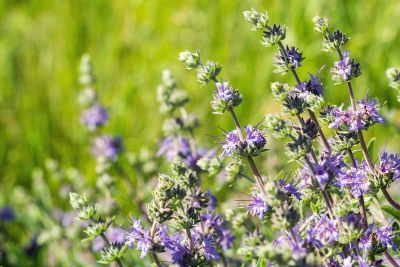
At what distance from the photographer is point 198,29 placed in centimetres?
534

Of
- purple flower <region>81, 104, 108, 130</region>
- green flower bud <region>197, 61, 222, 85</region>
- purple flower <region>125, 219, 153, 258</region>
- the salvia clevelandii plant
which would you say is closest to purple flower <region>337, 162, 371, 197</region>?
the salvia clevelandii plant

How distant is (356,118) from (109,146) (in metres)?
2.10

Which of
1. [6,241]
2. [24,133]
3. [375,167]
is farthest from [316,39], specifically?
[375,167]

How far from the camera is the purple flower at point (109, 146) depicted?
3646 millimetres

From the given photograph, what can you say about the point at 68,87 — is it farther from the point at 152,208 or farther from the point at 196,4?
the point at 152,208

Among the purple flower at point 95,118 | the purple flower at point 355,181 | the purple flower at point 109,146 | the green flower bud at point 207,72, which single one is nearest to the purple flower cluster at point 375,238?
the purple flower at point 355,181

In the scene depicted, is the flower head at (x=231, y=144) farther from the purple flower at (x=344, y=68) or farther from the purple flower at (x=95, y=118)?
the purple flower at (x=95, y=118)

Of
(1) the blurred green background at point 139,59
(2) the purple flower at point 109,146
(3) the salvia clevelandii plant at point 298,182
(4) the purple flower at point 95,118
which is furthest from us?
(1) the blurred green background at point 139,59

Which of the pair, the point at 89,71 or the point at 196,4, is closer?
the point at 89,71

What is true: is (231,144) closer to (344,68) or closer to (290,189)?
(290,189)

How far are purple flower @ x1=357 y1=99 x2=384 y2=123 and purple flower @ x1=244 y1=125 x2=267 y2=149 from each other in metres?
0.29

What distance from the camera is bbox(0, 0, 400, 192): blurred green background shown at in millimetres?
4660

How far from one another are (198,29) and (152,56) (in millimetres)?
452

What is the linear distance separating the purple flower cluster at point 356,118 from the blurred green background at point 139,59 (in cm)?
239
